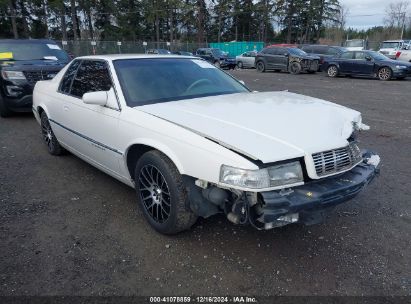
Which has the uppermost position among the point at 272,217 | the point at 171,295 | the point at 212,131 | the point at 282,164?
the point at 212,131

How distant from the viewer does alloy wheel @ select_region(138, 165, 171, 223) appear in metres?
3.06

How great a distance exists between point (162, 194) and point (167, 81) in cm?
135

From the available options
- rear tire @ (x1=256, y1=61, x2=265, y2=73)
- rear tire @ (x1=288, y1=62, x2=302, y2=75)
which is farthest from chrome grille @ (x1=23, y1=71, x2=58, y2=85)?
rear tire @ (x1=256, y1=61, x2=265, y2=73)

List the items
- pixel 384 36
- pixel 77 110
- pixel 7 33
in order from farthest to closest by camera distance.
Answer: pixel 384 36 → pixel 7 33 → pixel 77 110

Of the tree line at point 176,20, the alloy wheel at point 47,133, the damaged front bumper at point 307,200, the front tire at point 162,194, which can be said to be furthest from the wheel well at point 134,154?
the tree line at point 176,20

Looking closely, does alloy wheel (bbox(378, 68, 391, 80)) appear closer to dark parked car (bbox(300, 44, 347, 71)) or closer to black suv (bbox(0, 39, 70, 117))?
dark parked car (bbox(300, 44, 347, 71))

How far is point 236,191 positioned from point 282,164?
382 mm

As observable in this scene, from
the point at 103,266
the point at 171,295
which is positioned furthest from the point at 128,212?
the point at 171,295

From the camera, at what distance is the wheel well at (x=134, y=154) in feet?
10.8

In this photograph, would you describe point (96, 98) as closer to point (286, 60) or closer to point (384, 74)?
point (384, 74)

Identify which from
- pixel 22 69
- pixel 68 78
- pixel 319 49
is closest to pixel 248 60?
pixel 319 49

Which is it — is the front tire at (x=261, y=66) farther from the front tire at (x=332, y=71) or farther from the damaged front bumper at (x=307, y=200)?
the damaged front bumper at (x=307, y=200)

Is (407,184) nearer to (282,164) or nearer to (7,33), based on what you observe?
(282,164)

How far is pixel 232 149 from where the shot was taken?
2.53 meters
